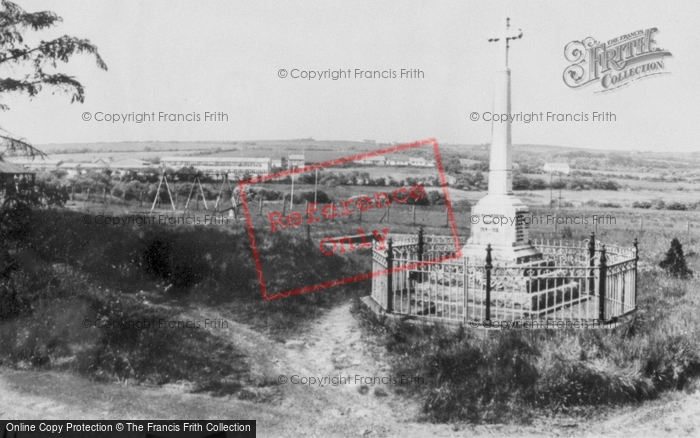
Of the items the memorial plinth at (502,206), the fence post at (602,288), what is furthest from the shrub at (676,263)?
the fence post at (602,288)

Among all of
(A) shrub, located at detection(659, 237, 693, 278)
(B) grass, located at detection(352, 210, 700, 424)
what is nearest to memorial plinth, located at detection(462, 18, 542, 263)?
(B) grass, located at detection(352, 210, 700, 424)

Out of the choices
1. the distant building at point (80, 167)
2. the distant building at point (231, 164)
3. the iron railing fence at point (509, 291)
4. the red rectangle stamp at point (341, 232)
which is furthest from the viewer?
the distant building at point (80, 167)

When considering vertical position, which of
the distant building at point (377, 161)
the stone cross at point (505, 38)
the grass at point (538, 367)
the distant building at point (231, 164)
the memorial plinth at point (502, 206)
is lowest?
the grass at point (538, 367)

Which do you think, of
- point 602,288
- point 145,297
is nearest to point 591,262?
point 602,288

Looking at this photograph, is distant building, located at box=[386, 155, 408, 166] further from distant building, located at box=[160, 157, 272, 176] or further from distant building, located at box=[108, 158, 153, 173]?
distant building, located at box=[108, 158, 153, 173]

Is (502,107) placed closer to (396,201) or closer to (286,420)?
(286,420)

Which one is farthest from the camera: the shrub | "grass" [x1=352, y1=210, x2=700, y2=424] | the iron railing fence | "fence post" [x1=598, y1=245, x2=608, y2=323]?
the shrub

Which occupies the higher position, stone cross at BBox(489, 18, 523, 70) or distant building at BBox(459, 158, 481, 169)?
stone cross at BBox(489, 18, 523, 70)

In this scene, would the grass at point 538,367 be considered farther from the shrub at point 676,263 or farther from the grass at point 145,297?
the shrub at point 676,263
